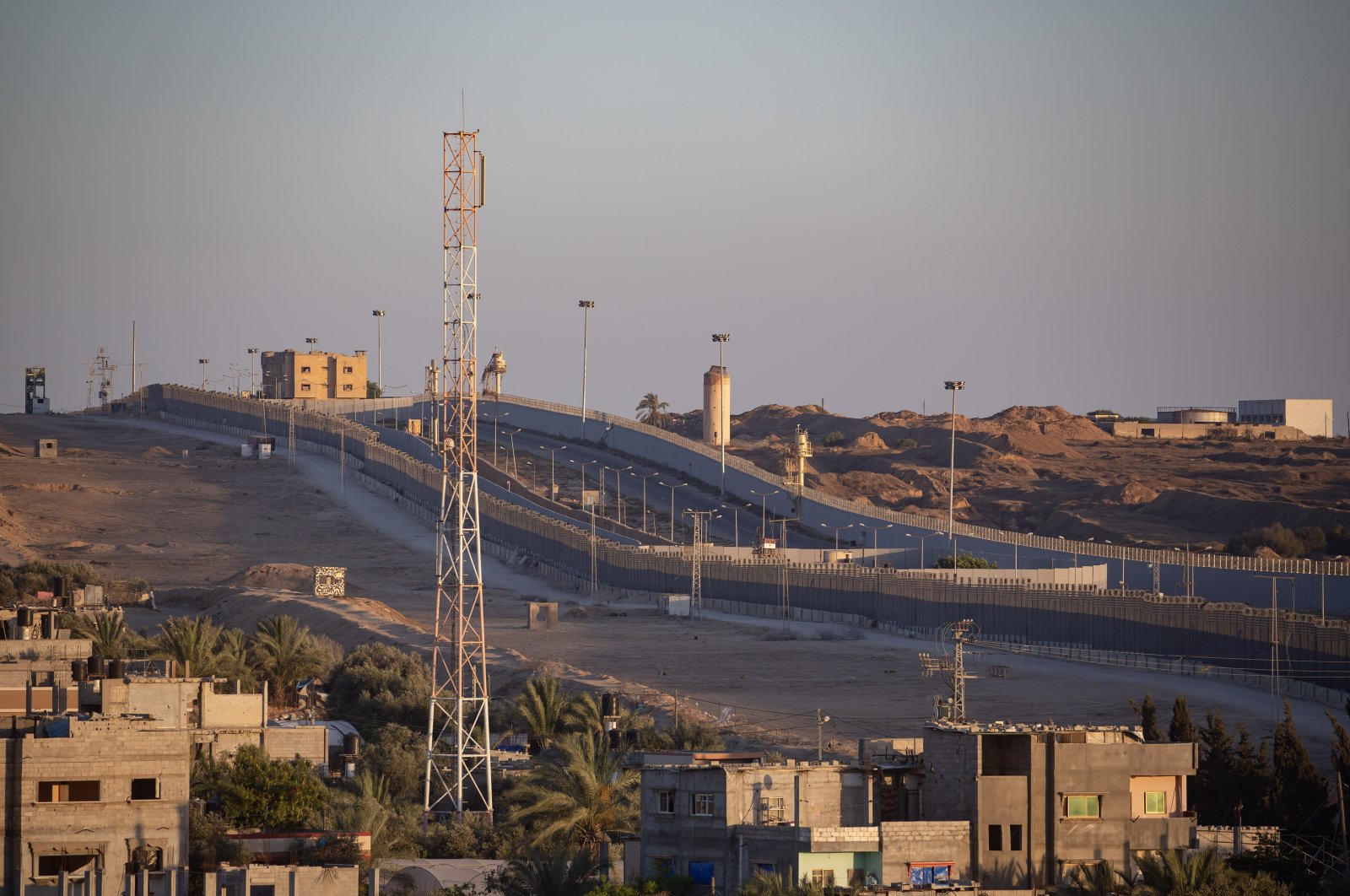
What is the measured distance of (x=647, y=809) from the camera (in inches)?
1096

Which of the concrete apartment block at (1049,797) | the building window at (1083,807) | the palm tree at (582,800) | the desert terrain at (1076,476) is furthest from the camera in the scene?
the desert terrain at (1076,476)

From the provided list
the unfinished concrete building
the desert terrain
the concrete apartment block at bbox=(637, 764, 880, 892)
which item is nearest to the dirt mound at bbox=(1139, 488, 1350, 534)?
the desert terrain

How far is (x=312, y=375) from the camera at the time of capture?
7077 inches

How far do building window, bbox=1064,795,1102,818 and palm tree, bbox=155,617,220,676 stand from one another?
26188 millimetres

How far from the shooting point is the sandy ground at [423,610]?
53.4 m

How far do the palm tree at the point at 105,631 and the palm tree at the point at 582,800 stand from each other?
20.4 metres

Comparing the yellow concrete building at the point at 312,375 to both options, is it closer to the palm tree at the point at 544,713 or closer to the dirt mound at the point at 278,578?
the dirt mound at the point at 278,578

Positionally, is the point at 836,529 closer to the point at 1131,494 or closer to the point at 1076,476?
the point at 1131,494

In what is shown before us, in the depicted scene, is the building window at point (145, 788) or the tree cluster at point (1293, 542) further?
the tree cluster at point (1293, 542)

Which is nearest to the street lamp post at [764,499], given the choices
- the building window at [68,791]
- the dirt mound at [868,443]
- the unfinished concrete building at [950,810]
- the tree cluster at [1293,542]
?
the tree cluster at [1293,542]

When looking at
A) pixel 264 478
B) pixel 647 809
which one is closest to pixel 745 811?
pixel 647 809

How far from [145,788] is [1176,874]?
50.3 ft

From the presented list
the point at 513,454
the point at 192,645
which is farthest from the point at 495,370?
the point at 192,645

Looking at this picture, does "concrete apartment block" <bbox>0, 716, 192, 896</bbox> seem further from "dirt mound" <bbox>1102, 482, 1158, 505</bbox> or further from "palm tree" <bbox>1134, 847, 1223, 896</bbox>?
"dirt mound" <bbox>1102, 482, 1158, 505</bbox>
